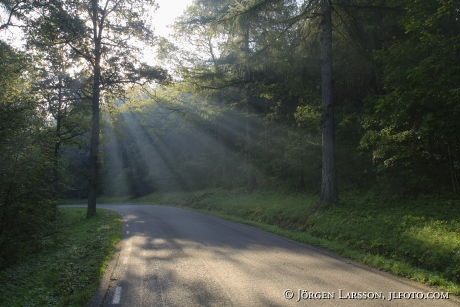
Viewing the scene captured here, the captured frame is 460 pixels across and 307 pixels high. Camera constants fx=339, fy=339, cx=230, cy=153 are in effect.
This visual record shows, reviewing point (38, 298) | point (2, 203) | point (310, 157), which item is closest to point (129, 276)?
point (38, 298)

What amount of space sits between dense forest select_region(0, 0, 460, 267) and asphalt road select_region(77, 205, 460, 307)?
449 centimetres

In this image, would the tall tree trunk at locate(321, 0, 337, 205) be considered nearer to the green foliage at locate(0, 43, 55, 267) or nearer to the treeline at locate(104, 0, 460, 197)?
the treeline at locate(104, 0, 460, 197)

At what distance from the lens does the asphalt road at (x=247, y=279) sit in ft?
17.9

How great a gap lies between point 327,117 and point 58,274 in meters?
11.0

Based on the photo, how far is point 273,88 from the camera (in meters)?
22.2

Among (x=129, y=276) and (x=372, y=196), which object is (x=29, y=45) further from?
(x=372, y=196)

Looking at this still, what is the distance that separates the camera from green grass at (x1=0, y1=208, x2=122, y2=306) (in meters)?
6.06

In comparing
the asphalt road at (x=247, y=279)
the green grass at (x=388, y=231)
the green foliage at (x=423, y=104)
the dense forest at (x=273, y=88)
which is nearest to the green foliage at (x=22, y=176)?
the dense forest at (x=273, y=88)

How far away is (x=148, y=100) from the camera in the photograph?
76.2 feet

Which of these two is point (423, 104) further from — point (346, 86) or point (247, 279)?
point (346, 86)

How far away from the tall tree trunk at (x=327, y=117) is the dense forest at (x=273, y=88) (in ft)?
0.26

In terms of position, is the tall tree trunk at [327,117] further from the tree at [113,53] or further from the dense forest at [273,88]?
the tree at [113,53]

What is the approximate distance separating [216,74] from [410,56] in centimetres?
1147

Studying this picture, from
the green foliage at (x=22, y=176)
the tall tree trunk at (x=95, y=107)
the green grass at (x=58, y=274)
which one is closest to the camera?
the green grass at (x=58, y=274)
